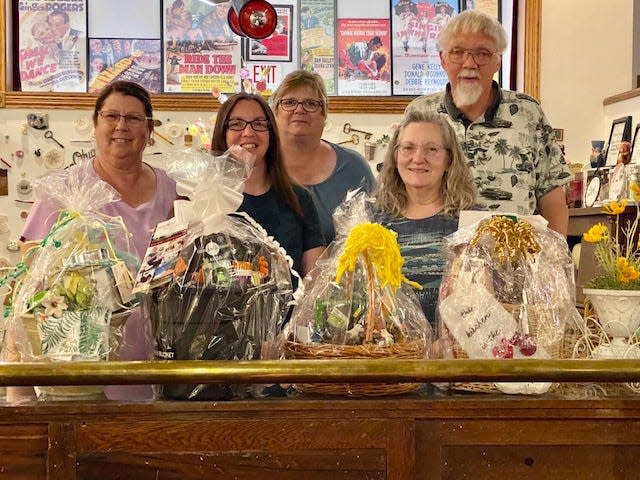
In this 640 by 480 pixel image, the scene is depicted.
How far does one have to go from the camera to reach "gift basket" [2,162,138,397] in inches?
52.7

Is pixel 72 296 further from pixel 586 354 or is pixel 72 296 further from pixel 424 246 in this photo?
pixel 424 246

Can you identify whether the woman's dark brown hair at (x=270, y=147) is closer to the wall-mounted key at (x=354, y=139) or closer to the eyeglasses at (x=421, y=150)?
the eyeglasses at (x=421, y=150)

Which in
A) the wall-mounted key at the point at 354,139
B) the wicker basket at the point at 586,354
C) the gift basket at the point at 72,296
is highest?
the wall-mounted key at the point at 354,139

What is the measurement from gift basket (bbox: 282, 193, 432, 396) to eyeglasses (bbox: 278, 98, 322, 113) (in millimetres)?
1391

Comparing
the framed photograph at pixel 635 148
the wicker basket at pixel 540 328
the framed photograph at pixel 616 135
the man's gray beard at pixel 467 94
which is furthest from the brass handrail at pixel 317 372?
the framed photograph at pixel 616 135

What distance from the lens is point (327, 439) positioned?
4.25 feet

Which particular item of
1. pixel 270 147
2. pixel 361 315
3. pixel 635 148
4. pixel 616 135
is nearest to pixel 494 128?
pixel 270 147

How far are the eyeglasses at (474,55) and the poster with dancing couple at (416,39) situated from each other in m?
2.60

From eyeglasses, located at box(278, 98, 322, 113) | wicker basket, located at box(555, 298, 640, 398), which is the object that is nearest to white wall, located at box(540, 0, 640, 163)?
eyeglasses, located at box(278, 98, 322, 113)

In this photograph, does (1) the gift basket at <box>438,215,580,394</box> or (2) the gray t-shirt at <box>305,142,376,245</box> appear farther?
(2) the gray t-shirt at <box>305,142,376,245</box>

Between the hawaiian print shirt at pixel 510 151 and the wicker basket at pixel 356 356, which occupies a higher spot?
the hawaiian print shirt at pixel 510 151

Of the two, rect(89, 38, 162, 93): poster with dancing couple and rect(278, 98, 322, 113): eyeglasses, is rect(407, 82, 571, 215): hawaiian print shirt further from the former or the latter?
rect(89, 38, 162, 93): poster with dancing couple

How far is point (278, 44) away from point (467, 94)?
2.83 metres

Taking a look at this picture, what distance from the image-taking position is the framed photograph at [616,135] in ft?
15.5
